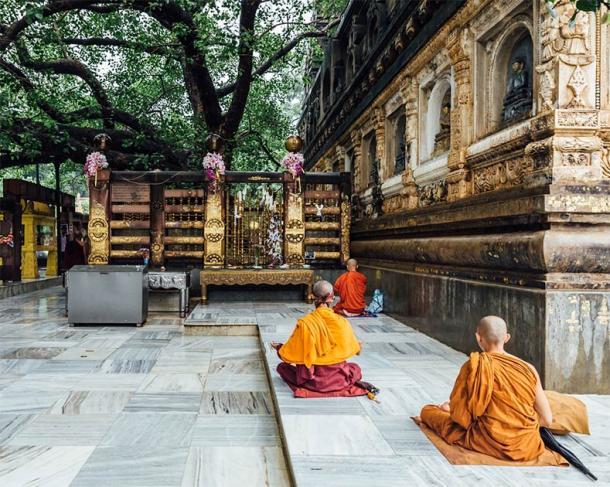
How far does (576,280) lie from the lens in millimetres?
4688

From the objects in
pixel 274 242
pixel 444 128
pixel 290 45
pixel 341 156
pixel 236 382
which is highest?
pixel 290 45

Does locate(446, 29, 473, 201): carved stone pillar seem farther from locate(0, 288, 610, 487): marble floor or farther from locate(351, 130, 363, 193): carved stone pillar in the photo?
locate(351, 130, 363, 193): carved stone pillar

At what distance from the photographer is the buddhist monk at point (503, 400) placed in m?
3.17

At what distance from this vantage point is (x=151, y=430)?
411 centimetres

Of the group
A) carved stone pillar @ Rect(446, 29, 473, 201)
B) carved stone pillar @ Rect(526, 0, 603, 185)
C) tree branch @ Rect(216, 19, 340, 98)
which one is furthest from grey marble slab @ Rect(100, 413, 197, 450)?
tree branch @ Rect(216, 19, 340, 98)

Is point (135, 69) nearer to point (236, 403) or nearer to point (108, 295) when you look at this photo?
point (108, 295)

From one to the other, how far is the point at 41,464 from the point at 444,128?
651 cm

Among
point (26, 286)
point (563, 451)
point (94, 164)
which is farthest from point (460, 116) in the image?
point (26, 286)

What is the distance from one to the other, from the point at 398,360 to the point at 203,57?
8429 mm

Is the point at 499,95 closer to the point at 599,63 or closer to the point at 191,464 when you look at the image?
the point at 599,63

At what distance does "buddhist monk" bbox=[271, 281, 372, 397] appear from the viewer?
4555 mm

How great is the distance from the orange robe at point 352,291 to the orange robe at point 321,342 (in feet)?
15.3

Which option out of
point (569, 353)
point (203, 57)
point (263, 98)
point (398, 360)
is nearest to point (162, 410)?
point (398, 360)

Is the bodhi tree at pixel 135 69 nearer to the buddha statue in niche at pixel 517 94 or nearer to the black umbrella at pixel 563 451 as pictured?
the buddha statue in niche at pixel 517 94
